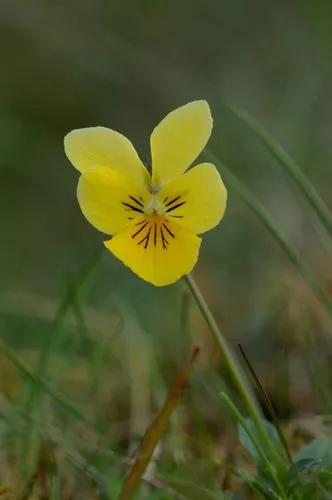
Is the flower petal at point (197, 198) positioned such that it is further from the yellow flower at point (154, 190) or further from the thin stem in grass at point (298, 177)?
the thin stem in grass at point (298, 177)

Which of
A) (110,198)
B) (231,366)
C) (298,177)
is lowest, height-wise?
(231,366)

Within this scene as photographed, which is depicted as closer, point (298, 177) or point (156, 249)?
point (156, 249)

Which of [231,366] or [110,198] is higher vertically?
[110,198]

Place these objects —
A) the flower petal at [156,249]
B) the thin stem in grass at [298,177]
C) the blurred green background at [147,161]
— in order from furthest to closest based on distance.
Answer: the blurred green background at [147,161]
the thin stem in grass at [298,177]
the flower petal at [156,249]

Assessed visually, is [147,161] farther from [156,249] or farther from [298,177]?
[298,177]

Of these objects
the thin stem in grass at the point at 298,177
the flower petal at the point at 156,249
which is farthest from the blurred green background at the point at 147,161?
the flower petal at the point at 156,249

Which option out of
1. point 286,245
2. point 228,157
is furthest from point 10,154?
point 286,245

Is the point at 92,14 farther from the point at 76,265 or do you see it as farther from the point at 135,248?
the point at 135,248

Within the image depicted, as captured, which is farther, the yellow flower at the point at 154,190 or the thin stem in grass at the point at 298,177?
the thin stem in grass at the point at 298,177

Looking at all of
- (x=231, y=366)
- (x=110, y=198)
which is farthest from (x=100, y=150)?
(x=231, y=366)
